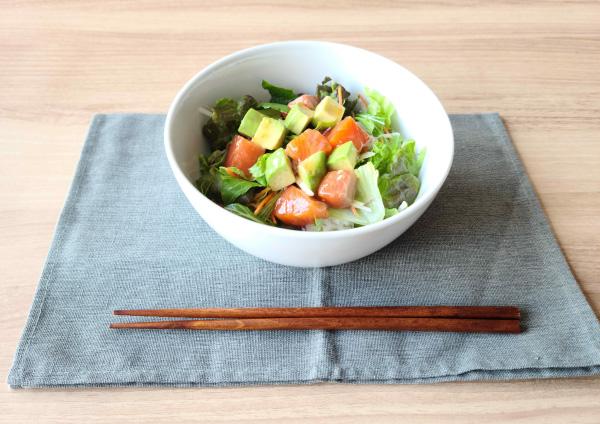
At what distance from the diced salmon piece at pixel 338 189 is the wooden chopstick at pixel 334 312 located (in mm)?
227

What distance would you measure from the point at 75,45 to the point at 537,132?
160 centimetres

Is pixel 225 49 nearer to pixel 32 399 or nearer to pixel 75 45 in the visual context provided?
pixel 75 45

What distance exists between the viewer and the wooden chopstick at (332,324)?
1.21m

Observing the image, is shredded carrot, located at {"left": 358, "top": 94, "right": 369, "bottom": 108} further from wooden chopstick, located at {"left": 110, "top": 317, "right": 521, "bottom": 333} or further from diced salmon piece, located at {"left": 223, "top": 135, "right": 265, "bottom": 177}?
wooden chopstick, located at {"left": 110, "top": 317, "right": 521, "bottom": 333}

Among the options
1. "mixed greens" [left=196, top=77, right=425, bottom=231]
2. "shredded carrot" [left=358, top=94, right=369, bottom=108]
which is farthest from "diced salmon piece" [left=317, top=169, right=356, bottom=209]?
"shredded carrot" [left=358, top=94, right=369, bottom=108]

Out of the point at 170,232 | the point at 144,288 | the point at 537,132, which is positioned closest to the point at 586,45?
the point at 537,132

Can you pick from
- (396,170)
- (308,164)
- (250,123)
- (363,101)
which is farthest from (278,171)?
(363,101)

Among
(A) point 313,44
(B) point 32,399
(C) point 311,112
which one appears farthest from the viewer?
(A) point 313,44

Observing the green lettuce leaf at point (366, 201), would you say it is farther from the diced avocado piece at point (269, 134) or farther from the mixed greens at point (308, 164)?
the diced avocado piece at point (269, 134)

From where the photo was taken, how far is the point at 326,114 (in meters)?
1.38

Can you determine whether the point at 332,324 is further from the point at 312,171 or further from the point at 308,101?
the point at 308,101

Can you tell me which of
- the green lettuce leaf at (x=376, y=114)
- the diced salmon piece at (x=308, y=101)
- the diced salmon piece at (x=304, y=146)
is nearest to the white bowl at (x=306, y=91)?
the green lettuce leaf at (x=376, y=114)

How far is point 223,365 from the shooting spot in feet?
3.83

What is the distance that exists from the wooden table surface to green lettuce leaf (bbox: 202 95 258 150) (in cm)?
44
